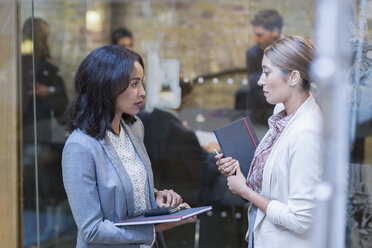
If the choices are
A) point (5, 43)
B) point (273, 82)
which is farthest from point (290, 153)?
point (5, 43)

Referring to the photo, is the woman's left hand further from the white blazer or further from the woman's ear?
→ the woman's ear

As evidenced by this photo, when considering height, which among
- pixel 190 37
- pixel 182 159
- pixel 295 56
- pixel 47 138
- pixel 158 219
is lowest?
pixel 182 159

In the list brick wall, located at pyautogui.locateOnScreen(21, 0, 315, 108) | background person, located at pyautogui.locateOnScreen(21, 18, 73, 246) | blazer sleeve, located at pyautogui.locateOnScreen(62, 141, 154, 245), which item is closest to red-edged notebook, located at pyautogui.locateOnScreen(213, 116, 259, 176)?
blazer sleeve, located at pyautogui.locateOnScreen(62, 141, 154, 245)

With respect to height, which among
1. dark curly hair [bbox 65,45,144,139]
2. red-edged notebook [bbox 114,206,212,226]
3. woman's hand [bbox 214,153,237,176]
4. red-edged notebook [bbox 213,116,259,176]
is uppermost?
dark curly hair [bbox 65,45,144,139]

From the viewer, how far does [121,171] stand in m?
1.63

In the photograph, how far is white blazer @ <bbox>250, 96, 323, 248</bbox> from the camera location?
1449 mm

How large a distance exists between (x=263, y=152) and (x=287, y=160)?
171 millimetres

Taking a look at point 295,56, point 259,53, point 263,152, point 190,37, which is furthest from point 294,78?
point 190,37

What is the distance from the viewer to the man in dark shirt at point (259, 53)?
345cm

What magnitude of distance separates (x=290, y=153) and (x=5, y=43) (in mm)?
1920

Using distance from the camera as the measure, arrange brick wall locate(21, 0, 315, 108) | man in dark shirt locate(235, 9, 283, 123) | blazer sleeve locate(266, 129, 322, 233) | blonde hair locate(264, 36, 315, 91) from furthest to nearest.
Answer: brick wall locate(21, 0, 315, 108)
man in dark shirt locate(235, 9, 283, 123)
blonde hair locate(264, 36, 315, 91)
blazer sleeve locate(266, 129, 322, 233)

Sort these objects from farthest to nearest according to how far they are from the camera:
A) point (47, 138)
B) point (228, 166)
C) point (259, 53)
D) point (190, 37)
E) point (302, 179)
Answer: point (190, 37) → point (47, 138) → point (259, 53) → point (228, 166) → point (302, 179)

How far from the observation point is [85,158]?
5.06 feet

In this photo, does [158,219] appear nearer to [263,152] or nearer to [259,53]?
[263,152]
